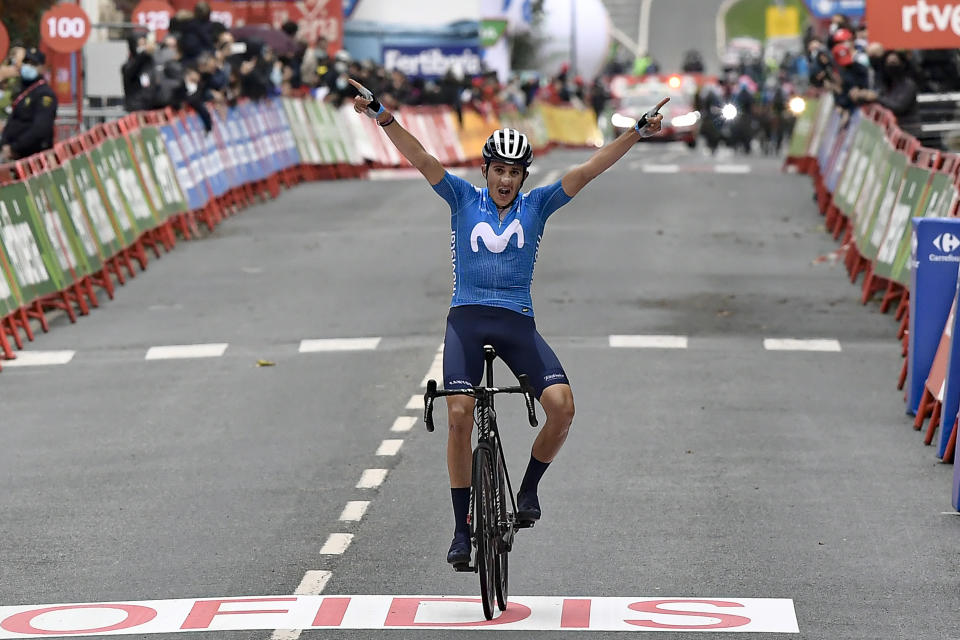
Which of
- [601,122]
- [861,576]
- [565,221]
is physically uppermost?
[861,576]

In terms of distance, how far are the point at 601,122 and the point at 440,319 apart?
60955mm

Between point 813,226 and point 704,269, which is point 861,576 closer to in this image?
point 704,269

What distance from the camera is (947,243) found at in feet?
46.7

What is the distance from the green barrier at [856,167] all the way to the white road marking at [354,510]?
533 inches

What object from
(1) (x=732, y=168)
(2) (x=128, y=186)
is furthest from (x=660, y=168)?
(2) (x=128, y=186)

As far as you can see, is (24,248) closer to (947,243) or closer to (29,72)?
(29,72)

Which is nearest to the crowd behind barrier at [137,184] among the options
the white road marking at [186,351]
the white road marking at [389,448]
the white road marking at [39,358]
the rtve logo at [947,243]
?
the white road marking at [39,358]

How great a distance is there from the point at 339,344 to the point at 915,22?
7.07 m

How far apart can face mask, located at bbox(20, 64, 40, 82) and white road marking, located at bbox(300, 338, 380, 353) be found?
272 inches

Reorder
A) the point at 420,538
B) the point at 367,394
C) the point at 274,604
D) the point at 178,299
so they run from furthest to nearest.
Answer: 1. the point at 178,299
2. the point at 367,394
3. the point at 420,538
4. the point at 274,604

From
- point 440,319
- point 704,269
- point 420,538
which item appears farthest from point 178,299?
point 420,538

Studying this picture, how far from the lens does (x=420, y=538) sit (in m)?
10.5

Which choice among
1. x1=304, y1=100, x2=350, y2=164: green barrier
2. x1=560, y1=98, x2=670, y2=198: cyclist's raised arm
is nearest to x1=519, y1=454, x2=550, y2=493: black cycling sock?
x1=560, y1=98, x2=670, y2=198: cyclist's raised arm

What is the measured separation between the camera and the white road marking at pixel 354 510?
36.3ft
